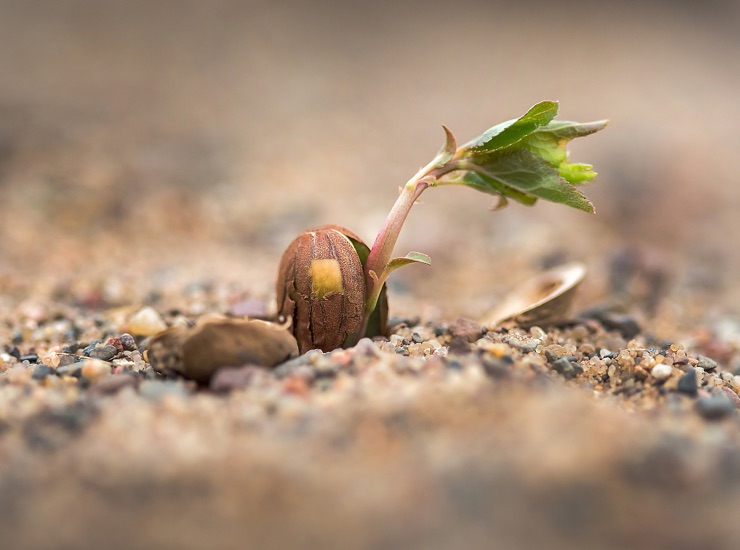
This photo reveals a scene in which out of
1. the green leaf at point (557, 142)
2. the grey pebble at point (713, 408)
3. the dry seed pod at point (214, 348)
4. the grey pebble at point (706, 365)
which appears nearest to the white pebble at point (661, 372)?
the grey pebble at point (713, 408)

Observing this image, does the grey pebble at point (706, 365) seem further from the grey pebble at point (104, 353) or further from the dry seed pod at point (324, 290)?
the grey pebble at point (104, 353)

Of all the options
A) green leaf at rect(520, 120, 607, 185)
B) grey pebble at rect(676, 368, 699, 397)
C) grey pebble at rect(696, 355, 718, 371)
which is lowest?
grey pebble at rect(696, 355, 718, 371)

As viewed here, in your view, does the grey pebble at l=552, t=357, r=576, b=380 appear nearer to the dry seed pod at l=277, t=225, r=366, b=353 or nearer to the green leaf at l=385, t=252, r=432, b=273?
the green leaf at l=385, t=252, r=432, b=273

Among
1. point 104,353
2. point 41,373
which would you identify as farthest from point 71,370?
point 104,353

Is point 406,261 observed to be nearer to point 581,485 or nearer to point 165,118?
point 581,485

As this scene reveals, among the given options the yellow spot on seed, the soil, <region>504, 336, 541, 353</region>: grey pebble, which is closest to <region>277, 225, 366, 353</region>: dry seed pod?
the yellow spot on seed

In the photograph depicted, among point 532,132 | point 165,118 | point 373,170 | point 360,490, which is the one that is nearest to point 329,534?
point 360,490
